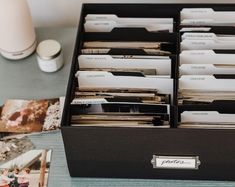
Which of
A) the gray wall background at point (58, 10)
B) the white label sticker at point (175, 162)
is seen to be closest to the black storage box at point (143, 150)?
the white label sticker at point (175, 162)

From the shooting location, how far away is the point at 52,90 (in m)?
1.02

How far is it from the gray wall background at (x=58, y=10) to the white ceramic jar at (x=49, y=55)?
0.15 metres

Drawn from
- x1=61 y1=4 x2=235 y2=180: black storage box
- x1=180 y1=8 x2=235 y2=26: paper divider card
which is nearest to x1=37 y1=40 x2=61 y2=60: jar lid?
Result: x1=61 y1=4 x2=235 y2=180: black storage box

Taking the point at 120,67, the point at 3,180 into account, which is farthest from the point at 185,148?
the point at 3,180

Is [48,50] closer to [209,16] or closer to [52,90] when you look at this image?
[52,90]

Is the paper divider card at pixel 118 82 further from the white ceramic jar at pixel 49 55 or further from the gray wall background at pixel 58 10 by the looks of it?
the gray wall background at pixel 58 10

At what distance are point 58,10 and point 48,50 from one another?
19 cm

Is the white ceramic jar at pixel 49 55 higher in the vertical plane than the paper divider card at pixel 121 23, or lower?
lower

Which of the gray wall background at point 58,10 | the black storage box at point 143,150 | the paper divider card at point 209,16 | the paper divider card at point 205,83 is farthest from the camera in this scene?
the gray wall background at point 58,10

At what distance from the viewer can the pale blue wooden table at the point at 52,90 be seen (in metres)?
0.84

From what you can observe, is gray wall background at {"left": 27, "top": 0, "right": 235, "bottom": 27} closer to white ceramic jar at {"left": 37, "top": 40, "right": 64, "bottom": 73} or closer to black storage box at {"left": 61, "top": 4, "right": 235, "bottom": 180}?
white ceramic jar at {"left": 37, "top": 40, "right": 64, "bottom": 73}

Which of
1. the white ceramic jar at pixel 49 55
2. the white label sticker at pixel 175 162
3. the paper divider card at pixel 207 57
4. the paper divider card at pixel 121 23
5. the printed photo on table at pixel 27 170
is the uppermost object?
the paper divider card at pixel 121 23

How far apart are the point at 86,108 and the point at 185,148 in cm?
20

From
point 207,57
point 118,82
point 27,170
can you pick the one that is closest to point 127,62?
point 118,82
